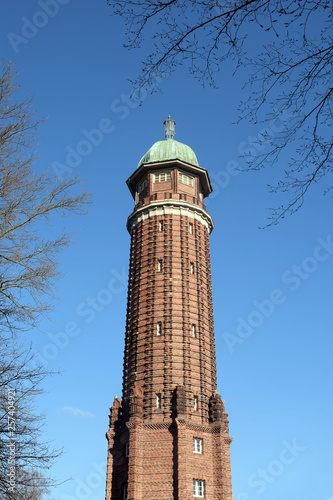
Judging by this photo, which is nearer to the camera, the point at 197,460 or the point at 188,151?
the point at 197,460

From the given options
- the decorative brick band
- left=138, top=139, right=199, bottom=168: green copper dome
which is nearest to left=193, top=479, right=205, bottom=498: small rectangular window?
the decorative brick band

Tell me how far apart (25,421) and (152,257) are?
25813 millimetres

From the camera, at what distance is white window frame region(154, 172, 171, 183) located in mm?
43438

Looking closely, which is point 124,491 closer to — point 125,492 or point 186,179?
point 125,492

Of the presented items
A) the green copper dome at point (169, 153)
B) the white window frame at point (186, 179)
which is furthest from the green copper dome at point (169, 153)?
the white window frame at point (186, 179)

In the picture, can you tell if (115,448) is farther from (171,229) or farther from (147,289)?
(171,229)

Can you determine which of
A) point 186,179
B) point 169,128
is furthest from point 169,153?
point 169,128

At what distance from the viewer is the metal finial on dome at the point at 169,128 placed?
4966cm

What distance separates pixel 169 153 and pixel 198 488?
91.4ft

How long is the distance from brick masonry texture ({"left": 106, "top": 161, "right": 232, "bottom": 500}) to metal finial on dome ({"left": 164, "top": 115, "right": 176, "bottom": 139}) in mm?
7718

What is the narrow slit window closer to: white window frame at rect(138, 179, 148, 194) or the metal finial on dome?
white window frame at rect(138, 179, 148, 194)

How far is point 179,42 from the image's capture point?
24.6ft

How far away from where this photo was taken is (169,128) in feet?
164

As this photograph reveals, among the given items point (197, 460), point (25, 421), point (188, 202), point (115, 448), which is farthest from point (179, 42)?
point (188, 202)
